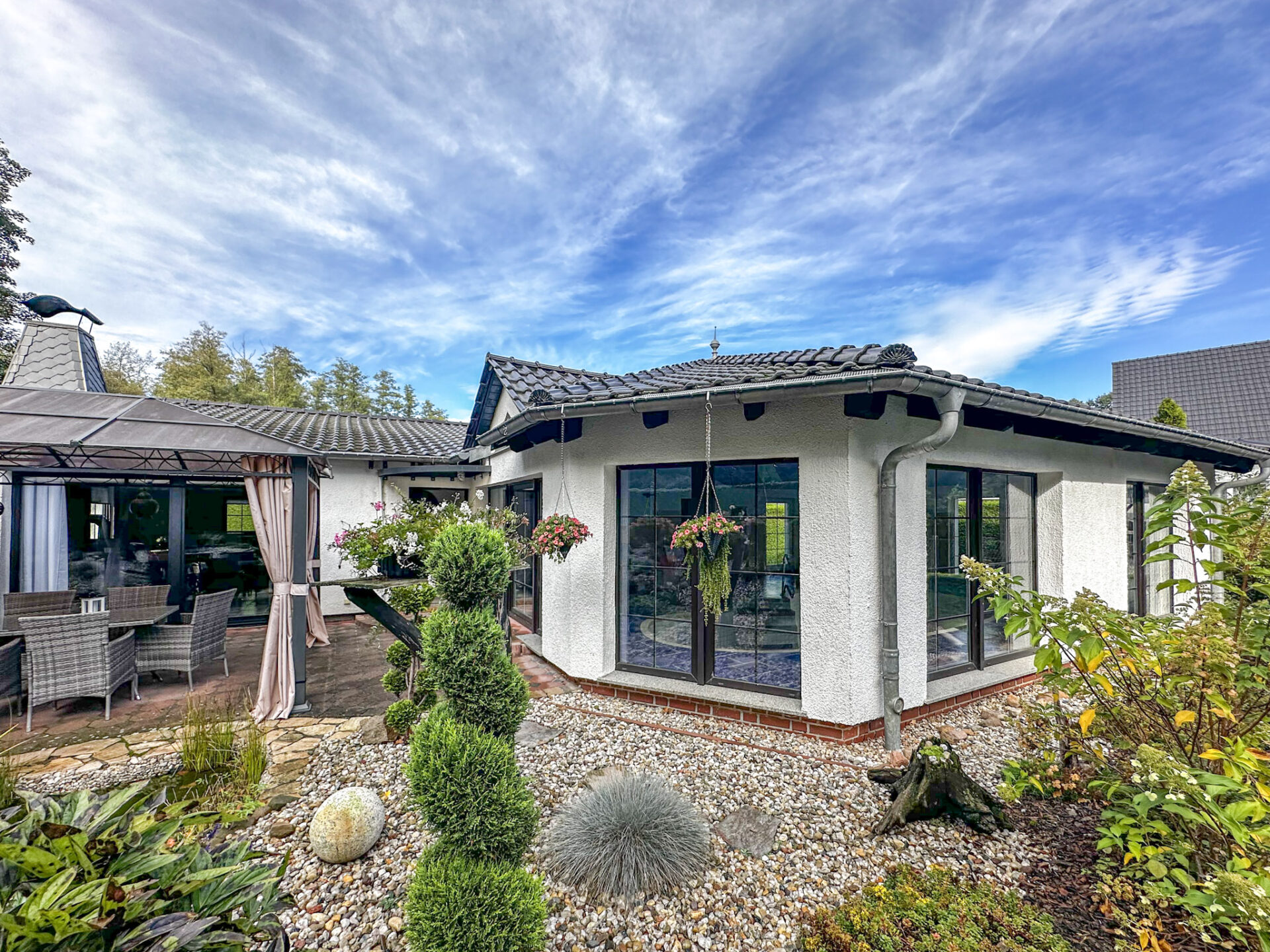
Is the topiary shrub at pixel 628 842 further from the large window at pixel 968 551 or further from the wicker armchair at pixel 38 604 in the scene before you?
the wicker armchair at pixel 38 604

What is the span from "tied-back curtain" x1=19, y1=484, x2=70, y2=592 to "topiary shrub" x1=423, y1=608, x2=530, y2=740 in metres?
9.84

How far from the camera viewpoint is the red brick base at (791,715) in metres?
4.57

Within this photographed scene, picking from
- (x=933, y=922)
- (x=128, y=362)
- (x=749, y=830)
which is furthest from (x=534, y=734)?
(x=128, y=362)

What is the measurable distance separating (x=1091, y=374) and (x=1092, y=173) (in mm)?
20637

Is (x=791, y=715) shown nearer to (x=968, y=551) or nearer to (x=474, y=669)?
(x=968, y=551)

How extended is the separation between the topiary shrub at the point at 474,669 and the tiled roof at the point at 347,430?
8242mm

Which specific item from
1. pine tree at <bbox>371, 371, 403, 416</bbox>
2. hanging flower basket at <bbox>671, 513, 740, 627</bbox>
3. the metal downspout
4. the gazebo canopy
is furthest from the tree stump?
pine tree at <bbox>371, 371, 403, 416</bbox>

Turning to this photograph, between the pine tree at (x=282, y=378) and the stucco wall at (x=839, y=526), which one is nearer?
the stucco wall at (x=839, y=526)

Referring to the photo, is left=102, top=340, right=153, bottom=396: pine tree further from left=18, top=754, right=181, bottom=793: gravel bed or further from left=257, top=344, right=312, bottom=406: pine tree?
left=18, top=754, right=181, bottom=793: gravel bed

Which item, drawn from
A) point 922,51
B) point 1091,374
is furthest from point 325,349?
point 1091,374

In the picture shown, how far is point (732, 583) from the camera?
204 inches

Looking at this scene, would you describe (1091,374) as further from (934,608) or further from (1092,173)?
(934,608)

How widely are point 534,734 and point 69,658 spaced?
16.8 ft

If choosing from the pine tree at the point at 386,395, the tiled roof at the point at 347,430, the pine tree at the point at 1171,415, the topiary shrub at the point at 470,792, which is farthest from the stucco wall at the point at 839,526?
the pine tree at the point at 386,395
